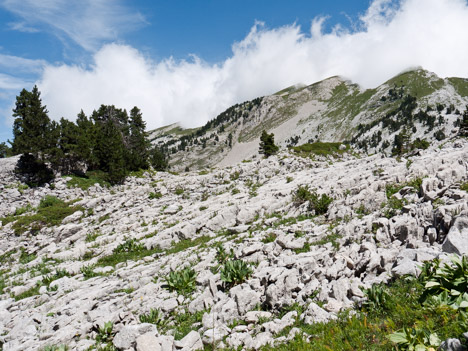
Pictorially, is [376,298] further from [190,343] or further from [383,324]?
[190,343]

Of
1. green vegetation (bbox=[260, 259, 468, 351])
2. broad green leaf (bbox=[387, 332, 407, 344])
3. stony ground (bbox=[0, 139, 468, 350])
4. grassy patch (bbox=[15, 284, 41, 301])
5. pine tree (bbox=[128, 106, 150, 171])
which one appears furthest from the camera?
pine tree (bbox=[128, 106, 150, 171])

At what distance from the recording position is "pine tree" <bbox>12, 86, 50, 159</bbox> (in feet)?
153

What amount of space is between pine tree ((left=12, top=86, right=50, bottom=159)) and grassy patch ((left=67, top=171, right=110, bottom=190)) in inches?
297

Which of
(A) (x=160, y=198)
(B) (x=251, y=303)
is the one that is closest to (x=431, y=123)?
(A) (x=160, y=198)

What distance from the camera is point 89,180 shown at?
4781cm

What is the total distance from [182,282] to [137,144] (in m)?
65.6

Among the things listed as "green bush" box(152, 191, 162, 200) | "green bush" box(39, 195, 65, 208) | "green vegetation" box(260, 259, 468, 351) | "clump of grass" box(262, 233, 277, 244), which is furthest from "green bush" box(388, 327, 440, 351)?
"green bush" box(39, 195, 65, 208)

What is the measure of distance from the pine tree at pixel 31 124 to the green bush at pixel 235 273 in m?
50.0

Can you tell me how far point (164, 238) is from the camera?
20141 mm

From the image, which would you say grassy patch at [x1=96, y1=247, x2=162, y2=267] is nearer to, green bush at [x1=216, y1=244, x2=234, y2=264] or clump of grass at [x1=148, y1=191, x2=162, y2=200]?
green bush at [x1=216, y1=244, x2=234, y2=264]

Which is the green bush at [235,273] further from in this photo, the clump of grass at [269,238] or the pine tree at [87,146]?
the pine tree at [87,146]

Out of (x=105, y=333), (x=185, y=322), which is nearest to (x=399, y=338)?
(x=185, y=322)

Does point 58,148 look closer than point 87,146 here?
Yes

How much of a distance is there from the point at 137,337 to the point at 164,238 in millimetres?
12127
